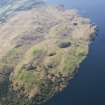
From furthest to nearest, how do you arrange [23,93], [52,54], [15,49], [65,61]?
[15,49] → [52,54] → [65,61] → [23,93]

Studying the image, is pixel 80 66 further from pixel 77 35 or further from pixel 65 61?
pixel 77 35

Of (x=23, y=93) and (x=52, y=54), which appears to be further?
(x=52, y=54)

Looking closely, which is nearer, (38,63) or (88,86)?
(88,86)

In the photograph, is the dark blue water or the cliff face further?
the cliff face

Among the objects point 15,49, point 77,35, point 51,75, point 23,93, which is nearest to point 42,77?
point 51,75

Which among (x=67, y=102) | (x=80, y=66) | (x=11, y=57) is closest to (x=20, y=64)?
(x=11, y=57)

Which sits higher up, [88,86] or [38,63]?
[88,86]

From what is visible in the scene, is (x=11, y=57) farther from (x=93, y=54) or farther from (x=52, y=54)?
(x=93, y=54)

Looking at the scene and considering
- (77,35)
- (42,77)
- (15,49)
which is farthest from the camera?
(77,35)

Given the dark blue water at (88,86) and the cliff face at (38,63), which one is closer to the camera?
the dark blue water at (88,86)
